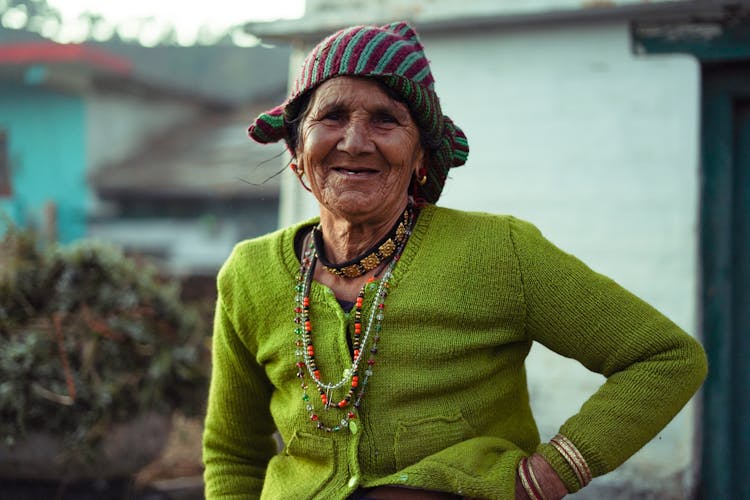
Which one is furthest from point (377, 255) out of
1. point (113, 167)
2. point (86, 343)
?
point (113, 167)

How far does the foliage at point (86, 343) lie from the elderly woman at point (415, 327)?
2218mm

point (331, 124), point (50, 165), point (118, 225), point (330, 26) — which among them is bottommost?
point (118, 225)

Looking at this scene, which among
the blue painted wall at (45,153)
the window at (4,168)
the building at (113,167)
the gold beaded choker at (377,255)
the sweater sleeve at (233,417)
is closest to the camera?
the gold beaded choker at (377,255)

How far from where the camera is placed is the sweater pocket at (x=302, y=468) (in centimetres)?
197

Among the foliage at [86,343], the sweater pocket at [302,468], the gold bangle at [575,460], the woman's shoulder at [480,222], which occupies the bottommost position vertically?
the foliage at [86,343]

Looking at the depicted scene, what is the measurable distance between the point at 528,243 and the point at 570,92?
82.0 inches

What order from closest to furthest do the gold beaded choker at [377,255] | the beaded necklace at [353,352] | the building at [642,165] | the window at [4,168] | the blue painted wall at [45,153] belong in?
the beaded necklace at [353,352] → the gold beaded choker at [377,255] → the building at [642,165] → the blue painted wall at [45,153] → the window at [4,168]

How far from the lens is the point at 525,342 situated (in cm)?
202

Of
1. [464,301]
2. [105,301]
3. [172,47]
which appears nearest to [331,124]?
[464,301]

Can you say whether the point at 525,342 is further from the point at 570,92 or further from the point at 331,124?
the point at 570,92

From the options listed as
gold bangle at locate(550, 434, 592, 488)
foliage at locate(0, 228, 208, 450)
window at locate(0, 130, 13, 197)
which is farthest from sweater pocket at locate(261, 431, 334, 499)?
window at locate(0, 130, 13, 197)

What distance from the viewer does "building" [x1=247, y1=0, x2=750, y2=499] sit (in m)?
3.60

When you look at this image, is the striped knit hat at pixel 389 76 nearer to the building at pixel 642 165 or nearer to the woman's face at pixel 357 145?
the woman's face at pixel 357 145

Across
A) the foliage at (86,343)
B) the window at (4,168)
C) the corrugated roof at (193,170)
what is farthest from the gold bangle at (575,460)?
the window at (4,168)
